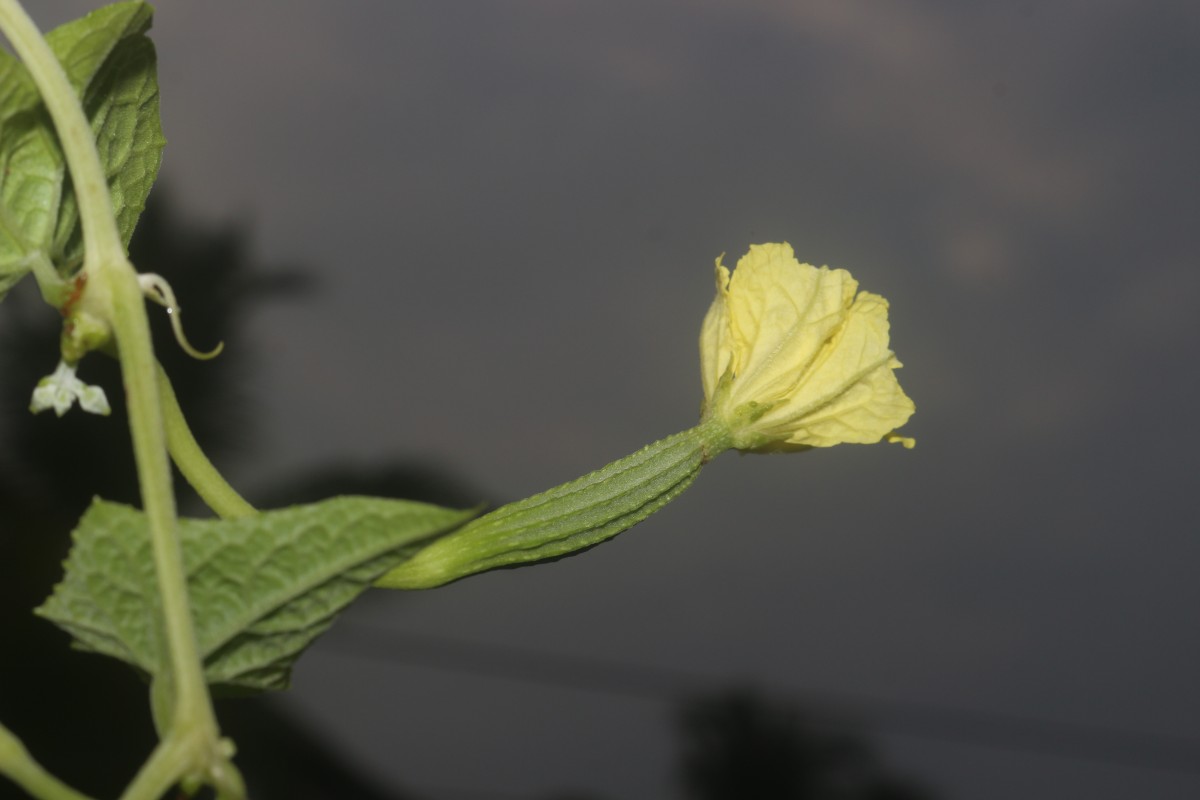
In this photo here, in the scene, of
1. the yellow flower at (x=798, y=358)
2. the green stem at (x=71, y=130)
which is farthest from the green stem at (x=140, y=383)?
the yellow flower at (x=798, y=358)

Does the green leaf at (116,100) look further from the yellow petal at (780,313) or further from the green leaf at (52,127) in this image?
the yellow petal at (780,313)

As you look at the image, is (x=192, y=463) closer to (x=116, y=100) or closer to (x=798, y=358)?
(x=116, y=100)

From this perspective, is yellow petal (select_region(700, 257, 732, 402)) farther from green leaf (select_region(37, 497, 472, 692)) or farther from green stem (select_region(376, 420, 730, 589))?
green leaf (select_region(37, 497, 472, 692))

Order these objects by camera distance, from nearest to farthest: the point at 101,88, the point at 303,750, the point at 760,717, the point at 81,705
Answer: the point at 101,88
the point at 81,705
the point at 303,750
the point at 760,717

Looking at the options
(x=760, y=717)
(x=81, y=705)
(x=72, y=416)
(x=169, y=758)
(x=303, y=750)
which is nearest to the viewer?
(x=169, y=758)

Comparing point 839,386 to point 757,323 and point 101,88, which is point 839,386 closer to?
point 757,323

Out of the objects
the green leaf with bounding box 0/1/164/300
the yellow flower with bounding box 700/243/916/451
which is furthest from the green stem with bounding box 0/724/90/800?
the yellow flower with bounding box 700/243/916/451

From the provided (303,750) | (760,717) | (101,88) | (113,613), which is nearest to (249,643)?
(113,613)
